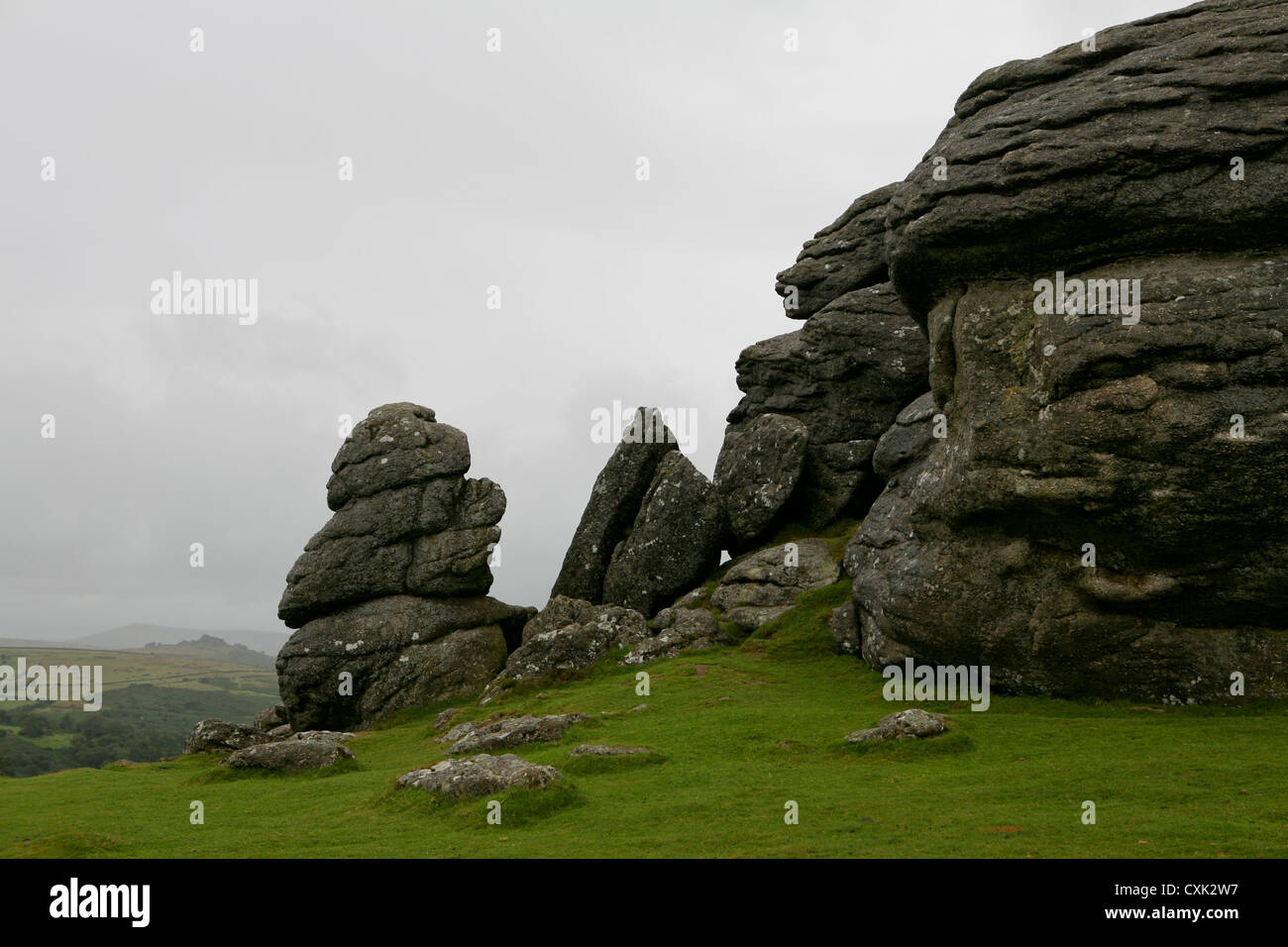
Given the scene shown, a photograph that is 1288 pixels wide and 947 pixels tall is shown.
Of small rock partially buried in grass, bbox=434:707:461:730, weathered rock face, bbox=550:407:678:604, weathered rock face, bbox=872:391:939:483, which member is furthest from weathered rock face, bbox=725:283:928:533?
small rock partially buried in grass, bbox=434:707:461:730

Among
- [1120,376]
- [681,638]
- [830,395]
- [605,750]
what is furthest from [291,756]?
[830,395]

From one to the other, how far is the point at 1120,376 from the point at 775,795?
22.3 m

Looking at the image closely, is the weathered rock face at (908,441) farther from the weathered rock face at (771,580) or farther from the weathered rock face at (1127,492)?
the weathered rock face at (1127,492)

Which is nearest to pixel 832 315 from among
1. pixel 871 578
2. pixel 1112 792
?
pixel 871 578

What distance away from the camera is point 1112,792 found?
23.4 m

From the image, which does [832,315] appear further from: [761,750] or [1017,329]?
[761,750]

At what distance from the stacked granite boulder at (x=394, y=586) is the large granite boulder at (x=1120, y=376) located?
28.0 meters

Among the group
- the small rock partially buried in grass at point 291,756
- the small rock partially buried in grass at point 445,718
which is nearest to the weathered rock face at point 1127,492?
the small rock partially buried in grass at point 445,718

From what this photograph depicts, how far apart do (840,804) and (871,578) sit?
2360 cm

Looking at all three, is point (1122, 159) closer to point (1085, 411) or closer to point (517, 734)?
point (1085, 411)

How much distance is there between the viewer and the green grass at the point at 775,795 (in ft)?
67.5

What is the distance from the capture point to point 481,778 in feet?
87.6

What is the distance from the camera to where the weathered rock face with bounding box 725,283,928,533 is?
218 feet

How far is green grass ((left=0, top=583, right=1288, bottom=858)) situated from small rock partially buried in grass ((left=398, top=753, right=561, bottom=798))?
0.53 meters
